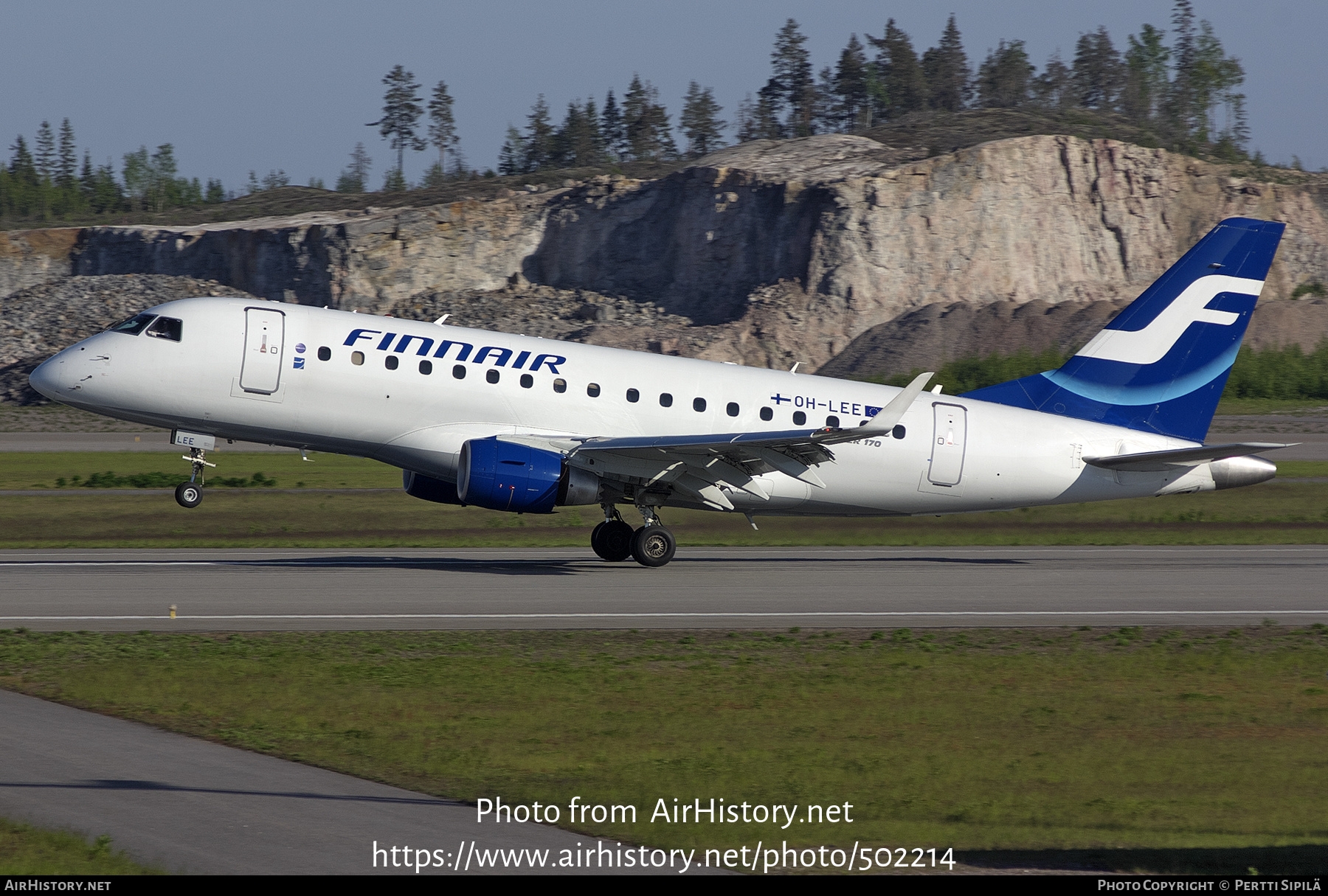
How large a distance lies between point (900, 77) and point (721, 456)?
137061 mm

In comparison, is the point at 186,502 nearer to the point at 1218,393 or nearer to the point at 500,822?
the point at 500,822

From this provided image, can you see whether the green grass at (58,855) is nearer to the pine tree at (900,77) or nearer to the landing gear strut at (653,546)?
the landing gear strut at (653,546)

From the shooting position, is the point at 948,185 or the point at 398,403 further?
the point at 948,185

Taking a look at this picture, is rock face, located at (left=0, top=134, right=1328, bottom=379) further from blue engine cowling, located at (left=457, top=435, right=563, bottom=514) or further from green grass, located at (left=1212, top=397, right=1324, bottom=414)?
blue engine cowling, located at (left=457, top=435, right=563, bottom=514)

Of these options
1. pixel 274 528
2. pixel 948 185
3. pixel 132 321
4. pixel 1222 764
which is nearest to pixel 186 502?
pixel 132 321

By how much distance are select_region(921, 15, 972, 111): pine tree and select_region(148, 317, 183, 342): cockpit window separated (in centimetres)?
13985

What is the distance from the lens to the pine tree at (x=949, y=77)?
153125 mm

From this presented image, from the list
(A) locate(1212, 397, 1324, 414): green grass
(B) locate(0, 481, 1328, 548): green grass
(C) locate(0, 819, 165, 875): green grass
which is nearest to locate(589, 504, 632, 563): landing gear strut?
(B) locate(0, 481, 1328, 548): green grass

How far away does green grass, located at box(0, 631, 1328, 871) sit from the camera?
9.92 m

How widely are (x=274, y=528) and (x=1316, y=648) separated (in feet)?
81.7

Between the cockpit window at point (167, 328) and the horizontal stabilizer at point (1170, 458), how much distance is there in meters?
18.5

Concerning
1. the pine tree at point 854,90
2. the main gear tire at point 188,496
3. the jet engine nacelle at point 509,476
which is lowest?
the main gear tire at point 188,496

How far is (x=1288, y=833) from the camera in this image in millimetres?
9281

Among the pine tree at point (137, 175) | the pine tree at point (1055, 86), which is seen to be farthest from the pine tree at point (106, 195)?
the pine tree at point (1055, 86)
